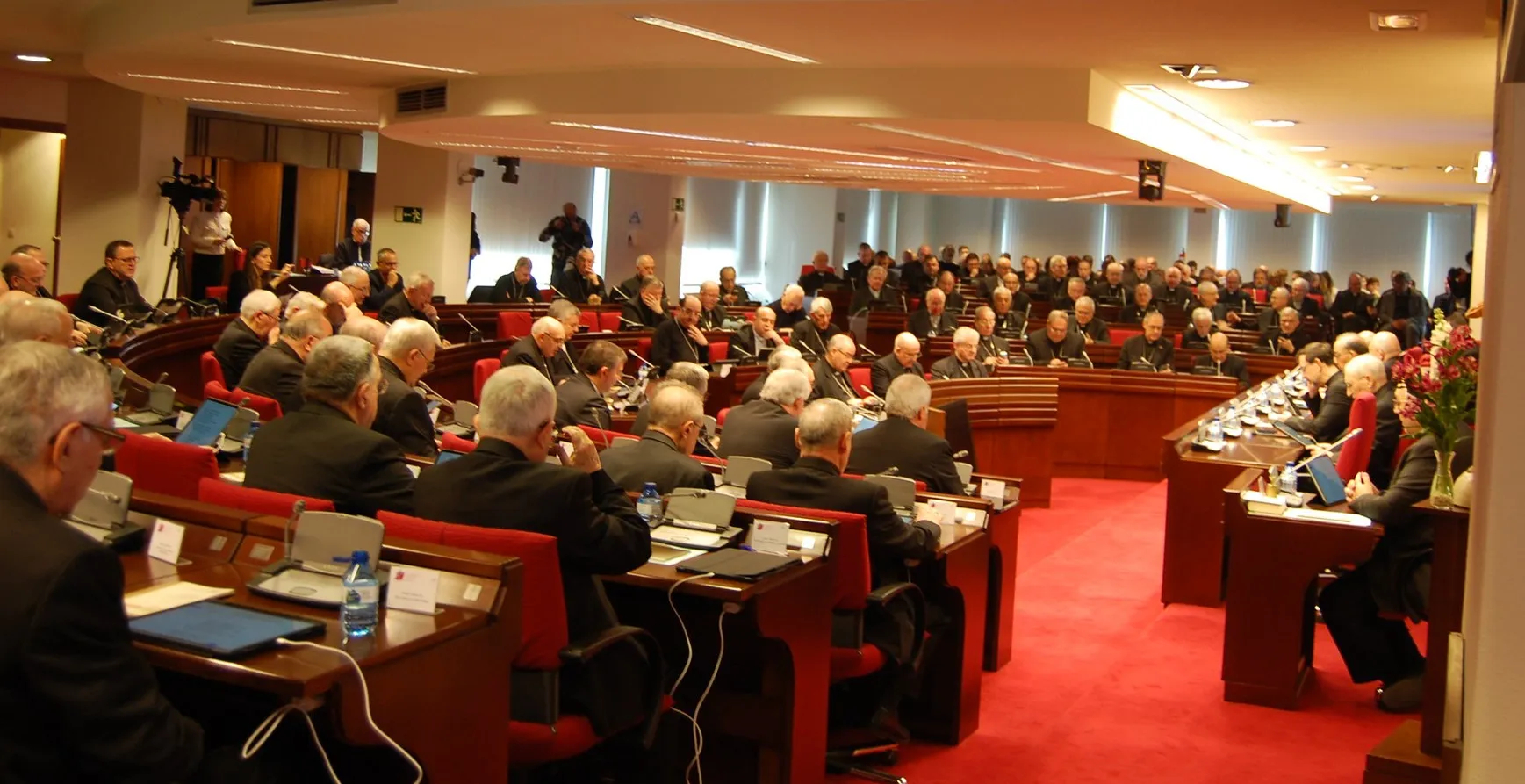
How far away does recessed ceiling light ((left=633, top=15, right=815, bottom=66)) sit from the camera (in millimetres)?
5809

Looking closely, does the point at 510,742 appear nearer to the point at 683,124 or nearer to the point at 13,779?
the point at 13,779

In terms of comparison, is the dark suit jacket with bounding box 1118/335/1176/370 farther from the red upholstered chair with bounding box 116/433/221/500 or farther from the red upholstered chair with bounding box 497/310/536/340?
the red upholstered chair with bounding box 116/433/221/500

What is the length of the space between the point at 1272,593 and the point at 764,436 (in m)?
2.07

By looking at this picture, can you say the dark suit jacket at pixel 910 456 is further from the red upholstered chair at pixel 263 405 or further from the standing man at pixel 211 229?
the standing man at pixel 211 229

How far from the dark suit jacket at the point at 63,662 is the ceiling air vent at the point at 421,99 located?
7326mm

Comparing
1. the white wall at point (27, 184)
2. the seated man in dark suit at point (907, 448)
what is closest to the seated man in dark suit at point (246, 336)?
the seated man in dark suit at point (907, 448)

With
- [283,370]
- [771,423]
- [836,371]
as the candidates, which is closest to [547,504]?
[771,423]

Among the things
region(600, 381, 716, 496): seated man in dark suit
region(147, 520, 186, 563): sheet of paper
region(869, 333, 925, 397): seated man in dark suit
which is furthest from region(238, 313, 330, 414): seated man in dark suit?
region(869, 333, 925, 397): seated man in dark suit

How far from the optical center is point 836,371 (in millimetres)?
8898

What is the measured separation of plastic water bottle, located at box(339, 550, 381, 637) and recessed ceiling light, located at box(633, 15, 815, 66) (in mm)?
3627

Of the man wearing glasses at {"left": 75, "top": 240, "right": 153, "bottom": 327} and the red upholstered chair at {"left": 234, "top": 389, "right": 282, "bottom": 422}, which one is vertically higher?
the man wearing glasses at {"left": 75, "top": 240, "right": 153, "bottom": 327}

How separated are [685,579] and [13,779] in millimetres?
1713

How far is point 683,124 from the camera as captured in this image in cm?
835

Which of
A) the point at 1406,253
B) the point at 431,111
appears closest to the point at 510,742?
the point at 431,111
